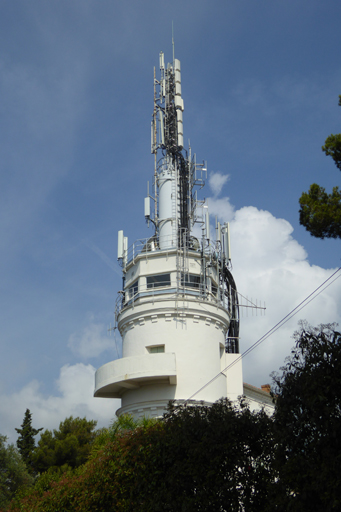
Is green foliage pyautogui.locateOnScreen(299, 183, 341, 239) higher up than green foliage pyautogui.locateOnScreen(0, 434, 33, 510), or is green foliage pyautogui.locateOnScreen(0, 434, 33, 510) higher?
green foliage pyautogui.locateOnScreen(299, 183, 341, 239)

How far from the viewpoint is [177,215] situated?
1439 inches

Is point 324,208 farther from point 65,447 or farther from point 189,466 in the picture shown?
point 65,447

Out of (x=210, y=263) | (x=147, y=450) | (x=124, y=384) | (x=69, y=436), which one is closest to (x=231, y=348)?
(x=210, y=263)

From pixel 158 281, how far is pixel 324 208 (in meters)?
20.5

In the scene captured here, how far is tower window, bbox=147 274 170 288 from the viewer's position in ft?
111

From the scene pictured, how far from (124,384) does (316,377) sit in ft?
65.9

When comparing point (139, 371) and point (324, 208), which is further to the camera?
point (139, 371)

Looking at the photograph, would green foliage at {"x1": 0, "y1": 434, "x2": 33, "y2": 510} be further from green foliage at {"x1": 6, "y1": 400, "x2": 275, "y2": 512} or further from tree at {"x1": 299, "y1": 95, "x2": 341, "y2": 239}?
tree at {"x1": 299, "y1": 95, "x2": 341, "y2": 239}

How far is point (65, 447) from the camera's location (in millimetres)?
45344

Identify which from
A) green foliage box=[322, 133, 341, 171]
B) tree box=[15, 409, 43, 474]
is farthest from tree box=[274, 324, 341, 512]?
tree box=[15, 409, 43, 474]

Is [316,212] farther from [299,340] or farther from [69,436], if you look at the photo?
[69,436]

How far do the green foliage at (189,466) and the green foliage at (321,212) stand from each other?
17.7ft

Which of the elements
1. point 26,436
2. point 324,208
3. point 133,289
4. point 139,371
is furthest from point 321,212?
point 26,436

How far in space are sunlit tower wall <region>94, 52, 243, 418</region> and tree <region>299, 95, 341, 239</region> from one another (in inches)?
685
